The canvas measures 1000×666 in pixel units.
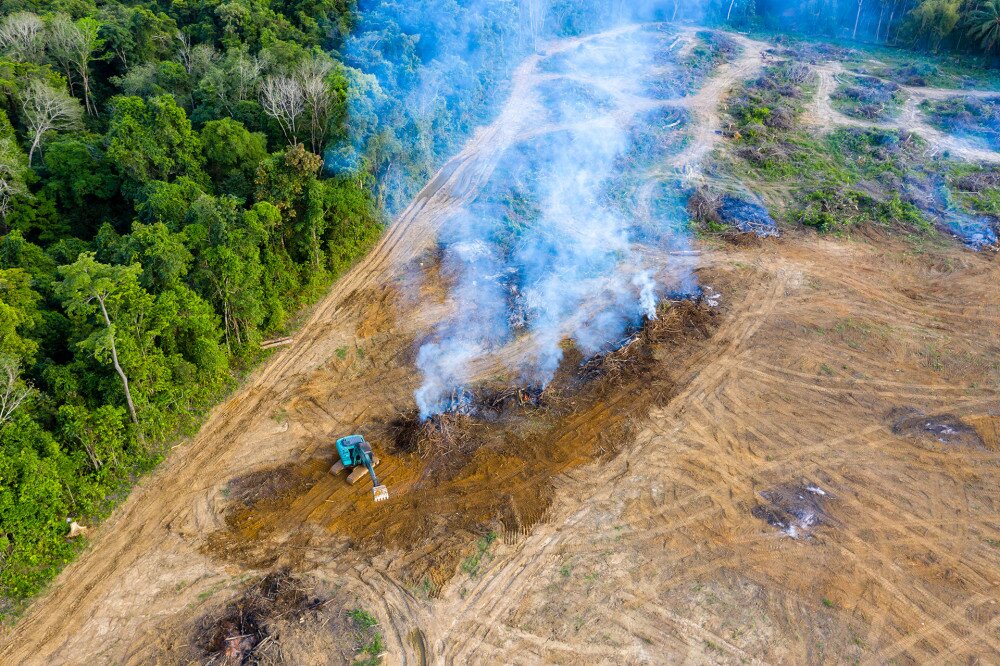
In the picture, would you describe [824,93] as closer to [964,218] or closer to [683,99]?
[683,99]

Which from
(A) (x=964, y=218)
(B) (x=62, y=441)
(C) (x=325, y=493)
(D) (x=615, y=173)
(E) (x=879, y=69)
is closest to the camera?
(B) (x=62, y=441)

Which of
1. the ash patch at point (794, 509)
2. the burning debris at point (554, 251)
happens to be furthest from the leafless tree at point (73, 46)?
the ash patch at point (794, 509)

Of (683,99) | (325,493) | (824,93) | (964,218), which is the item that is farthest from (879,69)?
(325,493)

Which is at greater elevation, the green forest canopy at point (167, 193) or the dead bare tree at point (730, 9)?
the dead bare tree at point (730, 9)

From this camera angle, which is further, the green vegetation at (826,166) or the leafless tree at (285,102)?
the green vegetation at (826,166)

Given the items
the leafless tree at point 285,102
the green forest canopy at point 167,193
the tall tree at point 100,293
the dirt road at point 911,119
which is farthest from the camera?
the dirt road at point 911,119

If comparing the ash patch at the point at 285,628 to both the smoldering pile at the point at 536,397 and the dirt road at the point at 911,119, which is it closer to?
the smoldering pile at the point at 536,397

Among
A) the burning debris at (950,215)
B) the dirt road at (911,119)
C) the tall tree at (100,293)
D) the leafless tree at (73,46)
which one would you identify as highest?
the leafless tree at (73,46)
